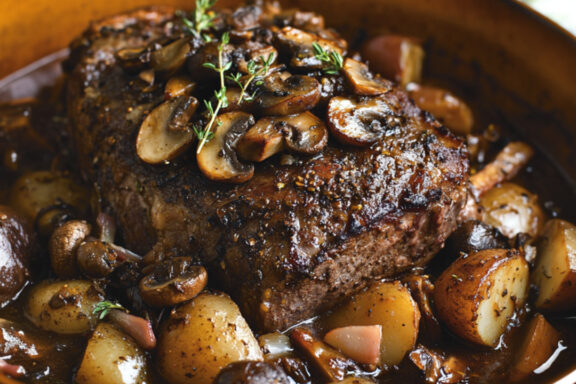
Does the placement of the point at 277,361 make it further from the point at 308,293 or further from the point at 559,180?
the point at 559,180

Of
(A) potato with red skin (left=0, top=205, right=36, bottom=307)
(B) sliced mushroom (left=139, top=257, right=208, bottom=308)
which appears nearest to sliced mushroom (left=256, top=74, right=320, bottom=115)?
(B) sliced mushroom (left=139, top=257, right=208, bottom=308)

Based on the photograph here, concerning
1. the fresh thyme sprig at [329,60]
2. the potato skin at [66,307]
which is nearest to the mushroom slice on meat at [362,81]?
the fresh thyme sprig at [329,60]

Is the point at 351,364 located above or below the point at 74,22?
below

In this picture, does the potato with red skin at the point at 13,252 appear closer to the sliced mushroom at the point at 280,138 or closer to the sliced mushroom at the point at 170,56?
the sliced mushroom at the point at 170,56

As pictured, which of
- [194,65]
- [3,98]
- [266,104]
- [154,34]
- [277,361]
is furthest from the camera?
[3,98]

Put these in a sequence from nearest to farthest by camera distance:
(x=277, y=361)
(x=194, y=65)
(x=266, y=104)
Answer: (x=277, y=361) → (x=266, y=104) → (x=194, y=65)

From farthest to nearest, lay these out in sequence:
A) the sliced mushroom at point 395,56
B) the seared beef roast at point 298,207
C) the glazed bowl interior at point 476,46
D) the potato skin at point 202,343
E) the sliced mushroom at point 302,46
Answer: the sliced mushroom at point 395,56 → the glazed bowl interior at point 476,46 → the sliced mushroom at point 302,46 → the seared beef roast at point 298,207 → the potato skin at point 202,343

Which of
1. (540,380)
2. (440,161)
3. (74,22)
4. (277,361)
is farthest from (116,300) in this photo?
(74,22)

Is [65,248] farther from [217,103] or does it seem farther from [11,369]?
[217,103]
